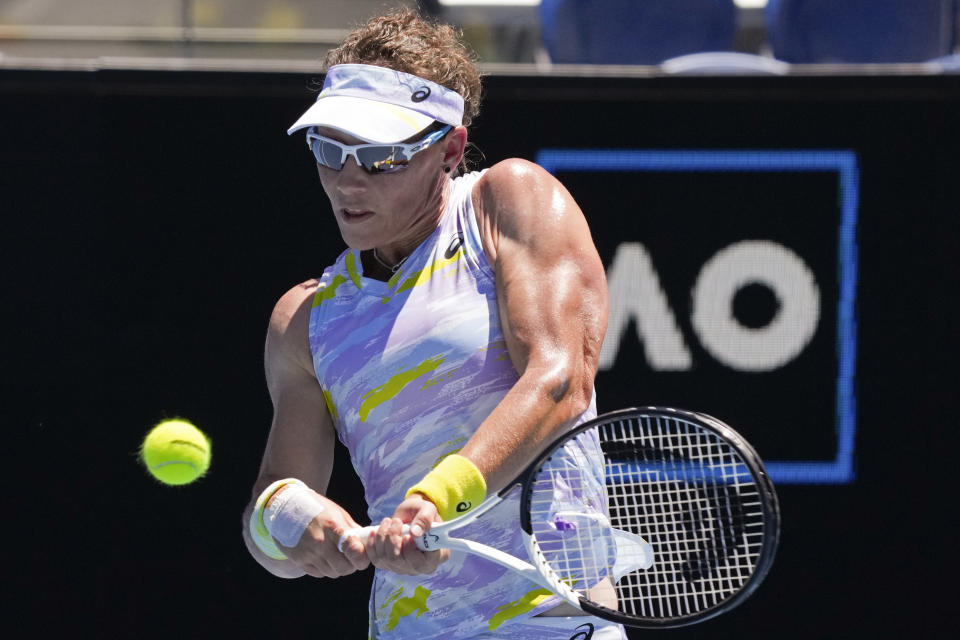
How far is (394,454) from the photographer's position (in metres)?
2.12

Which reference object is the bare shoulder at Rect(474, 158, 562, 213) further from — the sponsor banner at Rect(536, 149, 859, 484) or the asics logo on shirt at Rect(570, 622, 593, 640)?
the sponsor banner at Rect(536, 149, 859, 484)

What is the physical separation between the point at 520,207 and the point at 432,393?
12.7 inches

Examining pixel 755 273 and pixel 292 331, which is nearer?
pixel 292 331

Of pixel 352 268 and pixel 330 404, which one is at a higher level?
pixel 352 268

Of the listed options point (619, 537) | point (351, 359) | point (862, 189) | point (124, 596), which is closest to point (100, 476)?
point (124, 596)

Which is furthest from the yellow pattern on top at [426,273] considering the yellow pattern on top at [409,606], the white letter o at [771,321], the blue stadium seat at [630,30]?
the blue stadium seat at [630,30]

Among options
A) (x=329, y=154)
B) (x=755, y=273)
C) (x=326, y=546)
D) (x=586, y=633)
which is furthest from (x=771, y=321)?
(x=326, y=546)

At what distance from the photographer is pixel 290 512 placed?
2.07 metres

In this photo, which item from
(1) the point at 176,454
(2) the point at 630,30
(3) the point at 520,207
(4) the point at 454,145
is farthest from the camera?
(2) the point at 630,30

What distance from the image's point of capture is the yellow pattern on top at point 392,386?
208cm

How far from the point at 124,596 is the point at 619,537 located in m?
1.92

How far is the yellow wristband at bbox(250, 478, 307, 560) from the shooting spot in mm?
2154

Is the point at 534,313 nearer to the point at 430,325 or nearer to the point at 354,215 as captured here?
the point at 430,325

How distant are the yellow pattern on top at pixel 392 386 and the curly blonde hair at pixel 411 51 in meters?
0.47
